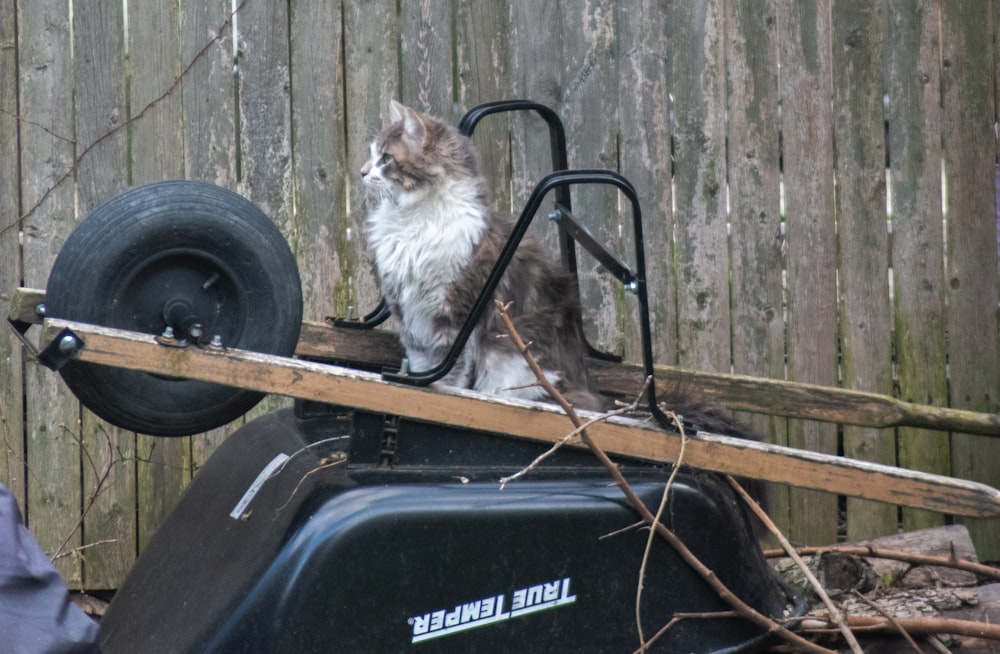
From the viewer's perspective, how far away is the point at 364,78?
3.56 meters

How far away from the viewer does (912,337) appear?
372 cm

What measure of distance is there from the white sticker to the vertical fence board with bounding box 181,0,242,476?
1.54 metres

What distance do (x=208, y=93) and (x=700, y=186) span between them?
166cm

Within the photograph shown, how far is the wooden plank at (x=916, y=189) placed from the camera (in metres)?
3.70

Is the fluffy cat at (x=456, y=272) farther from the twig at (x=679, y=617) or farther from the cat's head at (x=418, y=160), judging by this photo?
the twig at (x=679, y=617)

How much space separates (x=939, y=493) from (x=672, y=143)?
190 cm

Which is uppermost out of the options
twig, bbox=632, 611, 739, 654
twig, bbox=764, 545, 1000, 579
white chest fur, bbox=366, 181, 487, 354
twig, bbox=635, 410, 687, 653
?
white chest fur, bbox=366, 181, 487, 354

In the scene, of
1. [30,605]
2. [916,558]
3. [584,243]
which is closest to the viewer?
[30,605]

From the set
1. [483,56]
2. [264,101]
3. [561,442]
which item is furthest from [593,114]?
[561,442]

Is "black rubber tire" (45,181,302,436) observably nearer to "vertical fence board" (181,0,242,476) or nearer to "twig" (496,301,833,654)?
"twig" (496,301,833,654)

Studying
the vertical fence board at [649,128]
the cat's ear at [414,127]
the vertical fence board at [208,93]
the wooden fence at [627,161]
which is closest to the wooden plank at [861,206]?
the wooden fence at [627,161]

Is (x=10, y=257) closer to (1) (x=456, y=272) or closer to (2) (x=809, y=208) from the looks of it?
(1) (x=456, y=272)

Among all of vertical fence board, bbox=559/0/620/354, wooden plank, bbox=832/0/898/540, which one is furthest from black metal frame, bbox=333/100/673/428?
wooden plank, bbox=832/0/898/540

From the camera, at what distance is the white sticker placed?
2.15 meters
